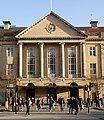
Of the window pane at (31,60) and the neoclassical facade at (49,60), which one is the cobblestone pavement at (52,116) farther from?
the window pane at (31,60)

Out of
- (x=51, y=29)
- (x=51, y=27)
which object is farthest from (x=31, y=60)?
(x=51, y=27)

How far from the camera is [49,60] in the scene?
7644 cm

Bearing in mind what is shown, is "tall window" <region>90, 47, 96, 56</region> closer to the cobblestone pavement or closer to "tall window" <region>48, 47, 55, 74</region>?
"tall window" <region>48, 47, 55, 74</region>

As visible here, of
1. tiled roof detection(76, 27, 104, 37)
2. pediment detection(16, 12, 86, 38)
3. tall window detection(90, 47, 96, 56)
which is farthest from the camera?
tiled roof detection(76, 27, 104, 37)

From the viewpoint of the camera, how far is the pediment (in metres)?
75.3

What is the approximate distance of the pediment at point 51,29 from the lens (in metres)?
75.3

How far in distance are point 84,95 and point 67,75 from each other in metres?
4.99

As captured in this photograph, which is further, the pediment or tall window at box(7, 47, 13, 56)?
tall window at box(7, 47, 13, 56)

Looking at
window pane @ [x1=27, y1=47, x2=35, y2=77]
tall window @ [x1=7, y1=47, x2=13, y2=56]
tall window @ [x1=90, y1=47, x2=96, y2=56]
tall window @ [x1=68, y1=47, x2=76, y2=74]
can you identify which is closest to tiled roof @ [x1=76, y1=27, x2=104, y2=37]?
tall window @ [x1=90, y1=47, x2=96, y2=56]

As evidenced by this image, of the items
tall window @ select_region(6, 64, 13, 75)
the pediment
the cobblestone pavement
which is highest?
the pediment

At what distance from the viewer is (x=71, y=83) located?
7531 centimetres

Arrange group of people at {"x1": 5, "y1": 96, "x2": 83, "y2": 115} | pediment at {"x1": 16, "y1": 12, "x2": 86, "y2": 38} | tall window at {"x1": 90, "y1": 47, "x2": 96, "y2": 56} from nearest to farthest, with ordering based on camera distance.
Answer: group of people at {"x1": 5, "y1": 96, "x2": 83, "y2": 115}
pediment at {"x1": 16, "y1": 12, "x2": 86, "y2": 38}
tall window at {"x1": 90, "y1": 47, "x2": 96, "y2": 56}

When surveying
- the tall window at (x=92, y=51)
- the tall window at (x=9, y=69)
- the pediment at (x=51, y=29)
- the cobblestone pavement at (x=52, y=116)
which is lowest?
the cobblestone pavement at (x=52, y=116)

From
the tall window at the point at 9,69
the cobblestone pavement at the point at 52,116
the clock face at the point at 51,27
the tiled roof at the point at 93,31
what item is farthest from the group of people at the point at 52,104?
the tiled roof at the point at 93,31
